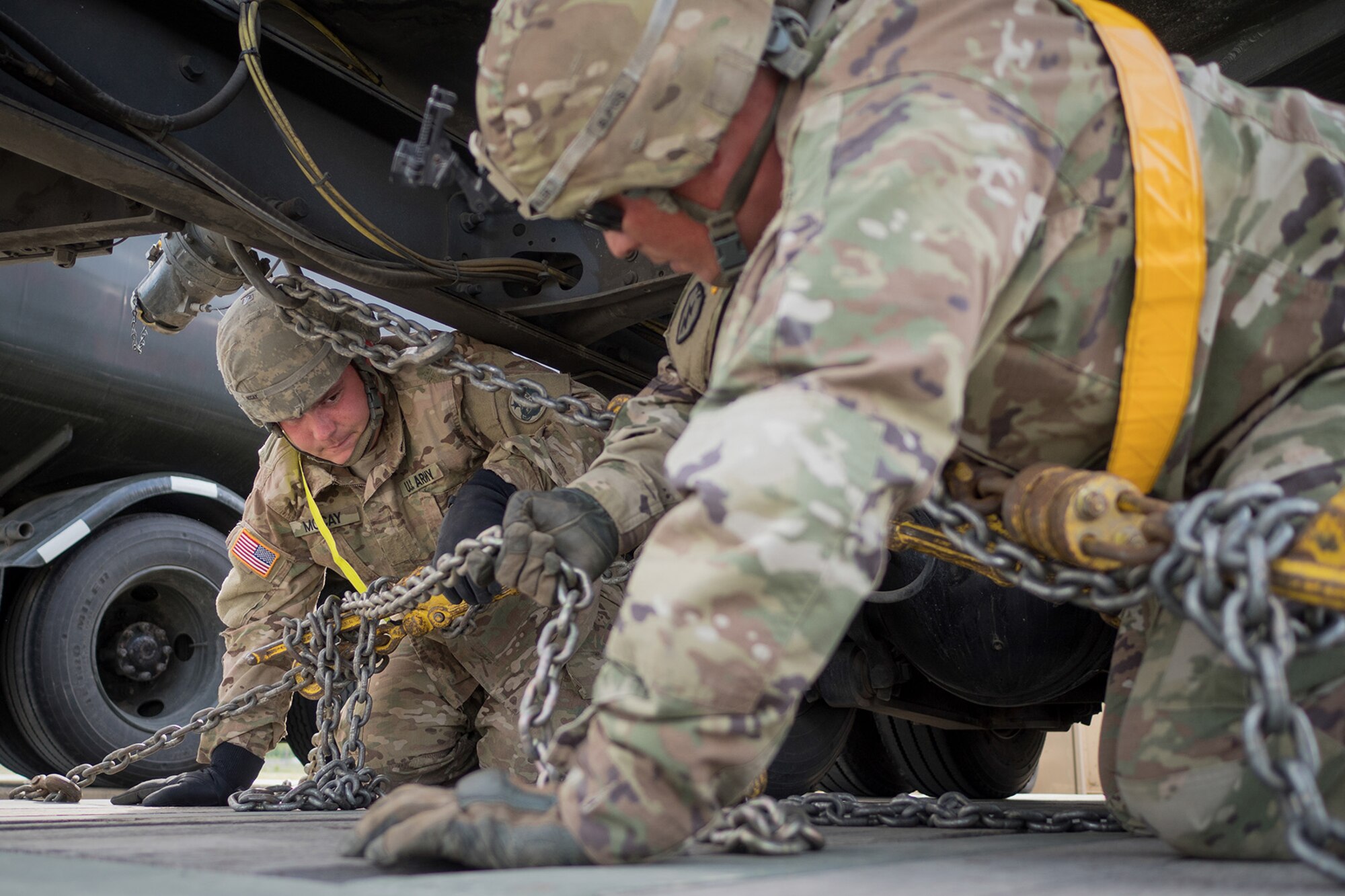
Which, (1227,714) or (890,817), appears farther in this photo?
(890,817)

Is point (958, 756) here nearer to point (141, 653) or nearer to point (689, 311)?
point (689, 311)

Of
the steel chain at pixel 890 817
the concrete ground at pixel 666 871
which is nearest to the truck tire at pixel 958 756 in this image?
the steel chain at pixel 890 817

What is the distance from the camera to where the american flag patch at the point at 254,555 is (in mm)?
3773

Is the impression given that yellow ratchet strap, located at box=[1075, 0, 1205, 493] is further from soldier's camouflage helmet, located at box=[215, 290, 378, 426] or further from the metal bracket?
soldier's camouflage helmet, located at box=[215, 290, 378, 426]

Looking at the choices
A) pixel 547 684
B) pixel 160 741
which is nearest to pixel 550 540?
pixel 547 684

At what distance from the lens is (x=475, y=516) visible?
3.00 metres

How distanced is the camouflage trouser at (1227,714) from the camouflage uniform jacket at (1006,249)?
0.03m

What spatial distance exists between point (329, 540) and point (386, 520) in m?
0.19

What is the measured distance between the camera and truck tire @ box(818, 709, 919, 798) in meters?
3.90

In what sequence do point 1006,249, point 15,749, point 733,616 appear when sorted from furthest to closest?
point 15,749 → point 1006,249 → point 733,616

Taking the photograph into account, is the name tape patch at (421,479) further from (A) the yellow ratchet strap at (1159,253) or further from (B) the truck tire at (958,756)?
(A) the yellow ratchet strap at (1159,253)

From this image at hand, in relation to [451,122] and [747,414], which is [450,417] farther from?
[747,414]

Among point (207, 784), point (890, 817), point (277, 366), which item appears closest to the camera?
point (890, 817)

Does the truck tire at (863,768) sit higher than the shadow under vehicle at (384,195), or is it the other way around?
the shadow under vehicle at (384,195)
